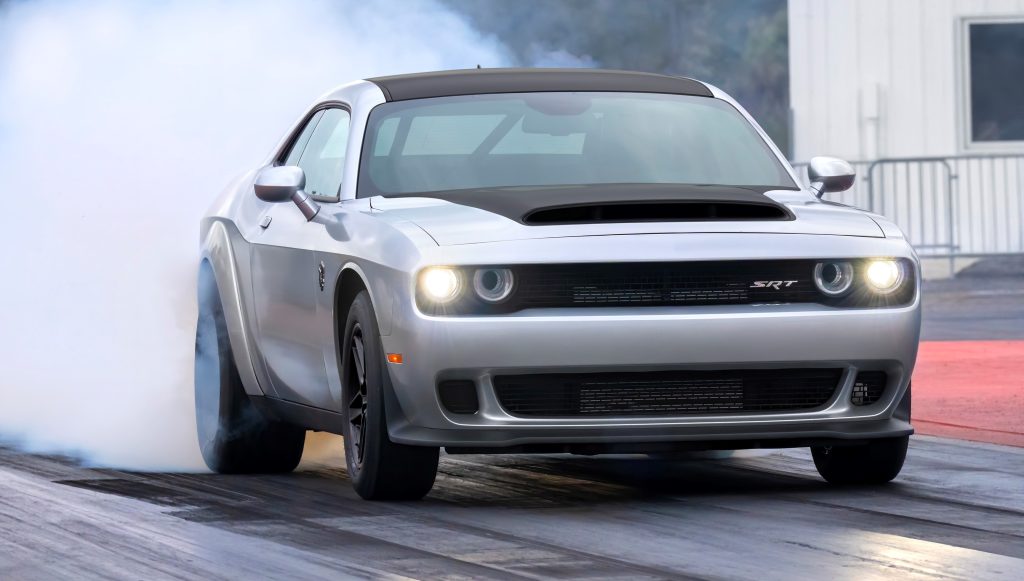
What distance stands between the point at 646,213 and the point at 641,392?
0.59 meters

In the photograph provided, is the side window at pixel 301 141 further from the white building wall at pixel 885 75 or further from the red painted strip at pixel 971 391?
the white building wall at pixel 885 75

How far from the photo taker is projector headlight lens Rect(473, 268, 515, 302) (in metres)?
7.29

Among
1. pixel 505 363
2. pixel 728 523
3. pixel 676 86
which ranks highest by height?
pixel 676 86

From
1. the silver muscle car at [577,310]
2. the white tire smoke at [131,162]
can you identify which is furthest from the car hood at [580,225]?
the white tire smoke at [131,162]

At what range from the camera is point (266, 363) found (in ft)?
28.9

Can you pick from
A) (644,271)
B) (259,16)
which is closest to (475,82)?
(644,271)

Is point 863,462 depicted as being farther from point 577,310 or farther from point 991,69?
point 991,69

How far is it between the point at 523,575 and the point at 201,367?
3.83 meters

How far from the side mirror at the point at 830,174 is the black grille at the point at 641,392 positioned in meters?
1.30

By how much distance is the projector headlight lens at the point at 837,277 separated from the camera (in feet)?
24.7

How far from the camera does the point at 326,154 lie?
355 inches

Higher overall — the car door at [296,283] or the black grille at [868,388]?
the car door at [296,283]

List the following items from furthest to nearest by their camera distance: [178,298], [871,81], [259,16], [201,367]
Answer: [871,81], [259,16], [178,298], [201,367]

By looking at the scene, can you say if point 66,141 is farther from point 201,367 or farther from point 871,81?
point 871,81
